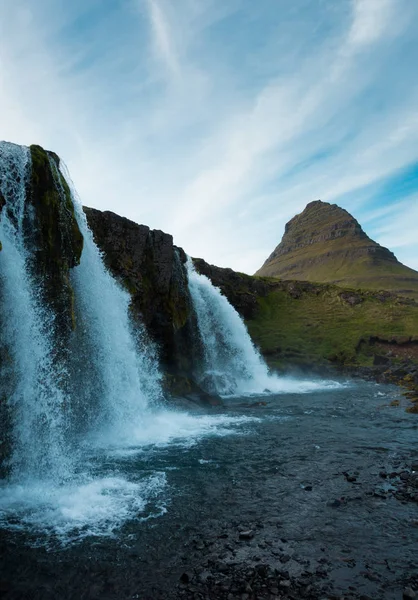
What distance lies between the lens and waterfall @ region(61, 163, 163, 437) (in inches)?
931

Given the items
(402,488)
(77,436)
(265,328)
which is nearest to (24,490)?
(77,436)

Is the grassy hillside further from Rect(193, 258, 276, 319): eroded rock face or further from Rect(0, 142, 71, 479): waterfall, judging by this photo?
Rect(0, 142, 71, 479): waterfall

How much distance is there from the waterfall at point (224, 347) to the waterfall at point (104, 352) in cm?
1575

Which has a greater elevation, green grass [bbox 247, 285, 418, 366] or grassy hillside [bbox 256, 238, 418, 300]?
grassy hillside [bbox 256, 238, 418, 300]

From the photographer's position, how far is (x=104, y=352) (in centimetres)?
2492

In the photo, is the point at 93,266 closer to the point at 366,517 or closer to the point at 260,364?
the point at 366,517

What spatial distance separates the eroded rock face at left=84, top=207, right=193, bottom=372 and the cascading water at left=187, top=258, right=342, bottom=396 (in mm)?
5656

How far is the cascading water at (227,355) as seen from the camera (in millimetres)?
42628

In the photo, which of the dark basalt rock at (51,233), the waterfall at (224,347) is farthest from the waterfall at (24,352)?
the waterfall at (224,347)

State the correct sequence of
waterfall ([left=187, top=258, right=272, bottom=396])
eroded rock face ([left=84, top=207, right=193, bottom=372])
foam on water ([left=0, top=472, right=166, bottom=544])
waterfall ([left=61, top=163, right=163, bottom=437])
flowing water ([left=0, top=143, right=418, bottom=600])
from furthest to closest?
1. waterfall ([left=187, top=258, right=272, bottom=396])
2. eroded rock face ([left=84, top=207, right=193, bottom=372])
3. waterfall ([left=61, top=163, right=163, bottom=437])
4. foam on water ([left=0, top=472, right=166, bottom=544])
5. flowing water ([left=0, top=143, right=418, bottom=600])

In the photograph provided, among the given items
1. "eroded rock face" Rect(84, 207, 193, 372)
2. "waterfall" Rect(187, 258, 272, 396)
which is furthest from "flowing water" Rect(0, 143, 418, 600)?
"waterfall" Rect(187, 258, 272, 396)

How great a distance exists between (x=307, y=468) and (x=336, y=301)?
68.8 metres

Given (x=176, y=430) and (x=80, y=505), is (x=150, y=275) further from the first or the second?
(x=80, y=505)

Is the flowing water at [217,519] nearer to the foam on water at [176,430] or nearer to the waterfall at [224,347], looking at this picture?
the foam on water at [176,430]
